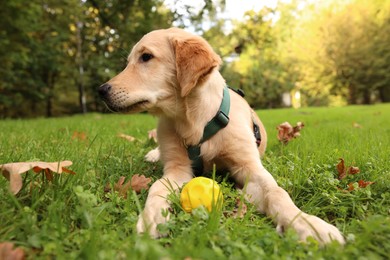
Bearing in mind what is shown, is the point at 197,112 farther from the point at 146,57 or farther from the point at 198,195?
the point at 198,195

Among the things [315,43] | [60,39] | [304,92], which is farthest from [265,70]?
[60,39]

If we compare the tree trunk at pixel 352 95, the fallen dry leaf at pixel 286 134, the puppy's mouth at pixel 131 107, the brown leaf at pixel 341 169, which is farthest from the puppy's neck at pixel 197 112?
the tree trunk at pixel 352 95

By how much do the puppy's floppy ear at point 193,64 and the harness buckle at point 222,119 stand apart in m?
0.27

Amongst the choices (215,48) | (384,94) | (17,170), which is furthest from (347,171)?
(384,94)

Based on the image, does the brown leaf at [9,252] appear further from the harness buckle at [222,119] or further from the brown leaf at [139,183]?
the harness buckle at [222,119]

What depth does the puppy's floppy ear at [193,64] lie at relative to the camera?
222 cm

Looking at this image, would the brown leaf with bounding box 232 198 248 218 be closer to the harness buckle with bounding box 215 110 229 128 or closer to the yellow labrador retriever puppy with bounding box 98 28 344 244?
the yellow labrador retriever puppy with bounding box 98 28 344 244

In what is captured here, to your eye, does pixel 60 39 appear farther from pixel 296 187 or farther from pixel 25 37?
pixel 296 187

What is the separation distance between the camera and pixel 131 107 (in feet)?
7.44

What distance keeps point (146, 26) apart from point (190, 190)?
695cm

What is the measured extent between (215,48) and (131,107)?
5.55 meters

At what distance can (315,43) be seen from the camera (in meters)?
26.5

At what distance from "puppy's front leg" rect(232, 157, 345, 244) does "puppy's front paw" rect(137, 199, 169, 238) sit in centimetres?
44

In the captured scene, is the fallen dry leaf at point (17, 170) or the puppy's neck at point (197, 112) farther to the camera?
the puppy's neck at point (197, 112)
